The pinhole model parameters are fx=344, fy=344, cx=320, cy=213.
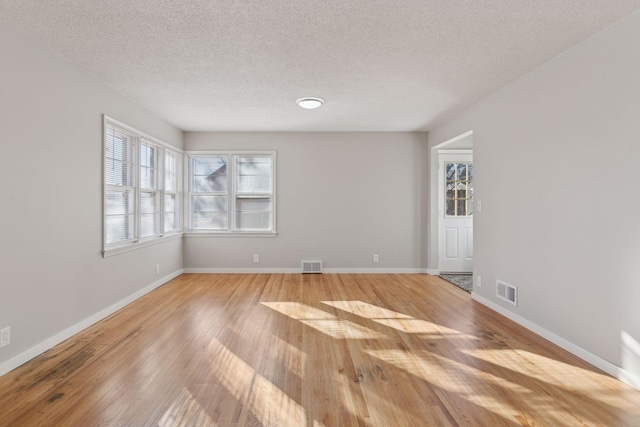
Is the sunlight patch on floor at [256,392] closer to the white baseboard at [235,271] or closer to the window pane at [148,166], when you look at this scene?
the window pane at [148,166]

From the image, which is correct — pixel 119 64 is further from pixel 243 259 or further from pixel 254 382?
pixel 243 259

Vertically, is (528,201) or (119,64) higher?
(119,64)

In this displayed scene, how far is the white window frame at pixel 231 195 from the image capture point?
6.23m

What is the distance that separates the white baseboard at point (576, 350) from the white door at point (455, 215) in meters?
2.34

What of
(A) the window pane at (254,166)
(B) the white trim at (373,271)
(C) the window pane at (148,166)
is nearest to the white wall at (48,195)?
(C) the window pane at (148,166)

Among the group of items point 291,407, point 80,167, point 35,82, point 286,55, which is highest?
point 286,55

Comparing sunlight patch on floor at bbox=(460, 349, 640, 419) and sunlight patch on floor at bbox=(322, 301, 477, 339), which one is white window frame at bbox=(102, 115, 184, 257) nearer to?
sunlight patch on floor at bbox=(322, 301, 477, 339)

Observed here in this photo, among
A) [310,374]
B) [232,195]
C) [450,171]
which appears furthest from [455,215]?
[310,374]

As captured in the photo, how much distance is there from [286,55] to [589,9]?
2.22 meters

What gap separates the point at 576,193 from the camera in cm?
284

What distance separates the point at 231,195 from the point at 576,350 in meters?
5.30

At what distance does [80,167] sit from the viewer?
3375 mm

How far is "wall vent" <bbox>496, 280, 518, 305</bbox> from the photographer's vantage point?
366cm

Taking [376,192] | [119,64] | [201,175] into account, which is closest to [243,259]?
[201,175]
